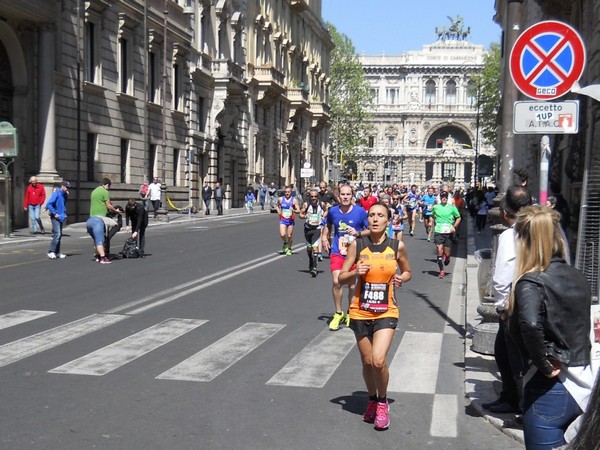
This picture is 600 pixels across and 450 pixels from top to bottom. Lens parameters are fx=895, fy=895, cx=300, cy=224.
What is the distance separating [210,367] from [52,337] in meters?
2.25

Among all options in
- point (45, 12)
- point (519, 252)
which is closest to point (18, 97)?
point (45, 12)

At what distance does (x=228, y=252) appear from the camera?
21359 millimetres

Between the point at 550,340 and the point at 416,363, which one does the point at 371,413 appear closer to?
the point at 416,363

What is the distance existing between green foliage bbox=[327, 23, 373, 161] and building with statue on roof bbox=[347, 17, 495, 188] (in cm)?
4029

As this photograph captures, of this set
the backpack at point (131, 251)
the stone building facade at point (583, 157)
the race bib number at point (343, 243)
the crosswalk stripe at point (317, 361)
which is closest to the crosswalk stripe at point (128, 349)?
the crosswalk stripe at point (317, 361)

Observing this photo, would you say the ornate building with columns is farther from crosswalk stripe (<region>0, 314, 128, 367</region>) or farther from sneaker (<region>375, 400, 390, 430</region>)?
sneaker (<region>375, 400, 390, 430</region>)

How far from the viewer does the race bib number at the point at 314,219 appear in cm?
1742

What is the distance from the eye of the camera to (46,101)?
2833 cm

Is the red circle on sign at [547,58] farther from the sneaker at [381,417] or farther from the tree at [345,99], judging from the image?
the tree at [345,99]

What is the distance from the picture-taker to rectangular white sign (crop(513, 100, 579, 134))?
771cm

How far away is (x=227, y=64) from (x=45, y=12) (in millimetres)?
20682

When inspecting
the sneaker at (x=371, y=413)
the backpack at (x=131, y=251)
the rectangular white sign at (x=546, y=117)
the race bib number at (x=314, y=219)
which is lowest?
the backpack at (x=131, y=251)

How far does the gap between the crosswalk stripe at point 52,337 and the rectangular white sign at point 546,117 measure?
5.11 m

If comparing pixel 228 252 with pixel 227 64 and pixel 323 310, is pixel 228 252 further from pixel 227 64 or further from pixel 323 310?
pixel 227 64
